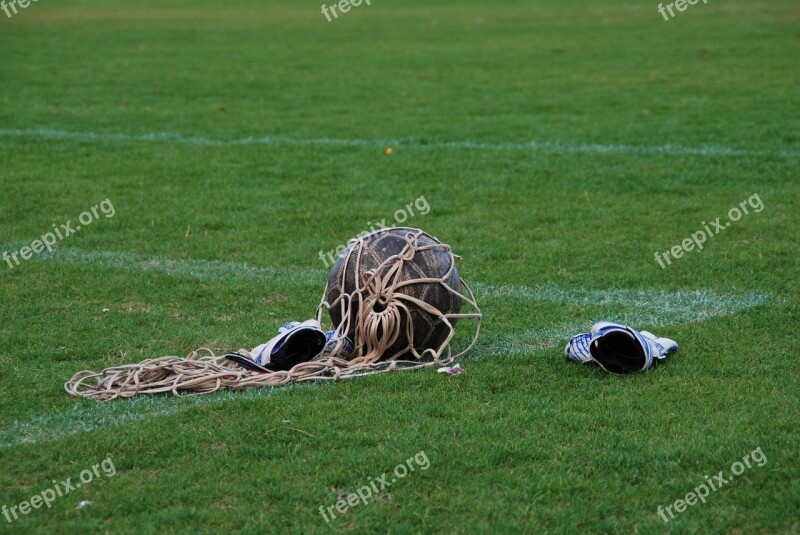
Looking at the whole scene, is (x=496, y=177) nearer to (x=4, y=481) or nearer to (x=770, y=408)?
(x=770, y=408)

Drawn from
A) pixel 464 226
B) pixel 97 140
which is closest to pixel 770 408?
pixel 464 226

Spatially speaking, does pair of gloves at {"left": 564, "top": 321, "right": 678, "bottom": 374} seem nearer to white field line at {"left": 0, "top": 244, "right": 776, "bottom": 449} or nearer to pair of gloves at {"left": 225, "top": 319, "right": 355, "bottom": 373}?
white field line at {"left": 0, "top": 244, "right": 776, "bottom": 449}

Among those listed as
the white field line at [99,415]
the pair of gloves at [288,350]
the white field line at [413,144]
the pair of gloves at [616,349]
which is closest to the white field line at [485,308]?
the white field line at [99,415]

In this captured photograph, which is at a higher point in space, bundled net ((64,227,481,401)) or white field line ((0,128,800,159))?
bundled net ((64,227,481,401))

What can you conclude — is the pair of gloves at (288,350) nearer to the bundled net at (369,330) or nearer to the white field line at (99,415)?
the bundled net at (369,330)

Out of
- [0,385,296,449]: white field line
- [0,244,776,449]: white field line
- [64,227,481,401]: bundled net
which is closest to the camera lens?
[0,385,296,449]: white field line

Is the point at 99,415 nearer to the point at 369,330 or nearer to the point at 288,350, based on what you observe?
the point at 288,350

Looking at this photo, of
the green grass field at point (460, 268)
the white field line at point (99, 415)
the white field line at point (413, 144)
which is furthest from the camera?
the white field line at point (413, 144)

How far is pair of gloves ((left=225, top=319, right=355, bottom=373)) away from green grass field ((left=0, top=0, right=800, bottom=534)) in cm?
29

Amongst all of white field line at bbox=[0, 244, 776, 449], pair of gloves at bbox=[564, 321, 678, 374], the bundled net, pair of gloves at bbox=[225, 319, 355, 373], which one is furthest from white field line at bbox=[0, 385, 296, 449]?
pair of gloves at bbox=[564, 321, 678, 374]

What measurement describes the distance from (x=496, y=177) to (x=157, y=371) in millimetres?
6134

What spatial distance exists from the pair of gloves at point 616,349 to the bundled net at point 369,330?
0.68 m

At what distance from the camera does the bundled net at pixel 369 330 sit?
5.66m

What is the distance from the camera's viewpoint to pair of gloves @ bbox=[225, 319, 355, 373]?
5.78 metres
